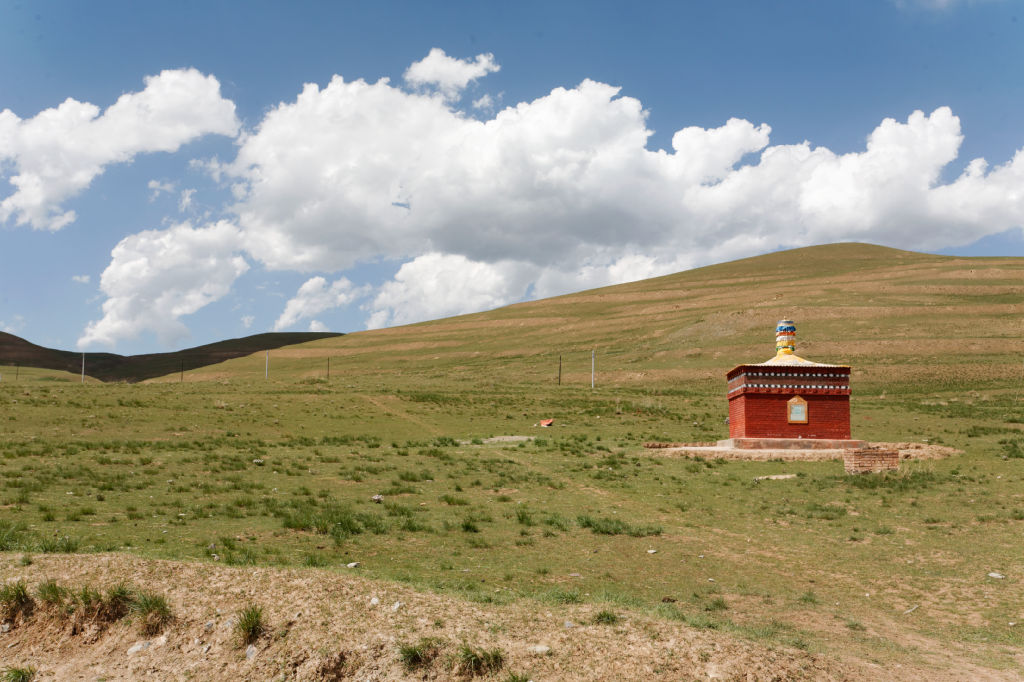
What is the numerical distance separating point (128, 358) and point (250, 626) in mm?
169044

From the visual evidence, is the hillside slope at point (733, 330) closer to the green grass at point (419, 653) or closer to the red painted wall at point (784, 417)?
the red painted wall at point (784, 417)

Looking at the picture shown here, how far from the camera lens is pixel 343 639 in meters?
7.58

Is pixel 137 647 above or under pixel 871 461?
under

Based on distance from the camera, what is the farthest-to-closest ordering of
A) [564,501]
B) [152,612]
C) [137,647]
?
[564,501]
[152,612]
[137,647]

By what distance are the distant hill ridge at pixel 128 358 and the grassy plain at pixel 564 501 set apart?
90.7 meters

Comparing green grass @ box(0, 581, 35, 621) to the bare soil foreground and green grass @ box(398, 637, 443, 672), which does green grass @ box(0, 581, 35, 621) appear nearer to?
the bare soil foreground

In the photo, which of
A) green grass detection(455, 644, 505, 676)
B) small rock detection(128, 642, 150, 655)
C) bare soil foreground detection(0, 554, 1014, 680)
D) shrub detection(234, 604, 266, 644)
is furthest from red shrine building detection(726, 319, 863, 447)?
small rock detection(128, 642, 150, 655)

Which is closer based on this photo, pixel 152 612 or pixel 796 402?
pixel 152 612

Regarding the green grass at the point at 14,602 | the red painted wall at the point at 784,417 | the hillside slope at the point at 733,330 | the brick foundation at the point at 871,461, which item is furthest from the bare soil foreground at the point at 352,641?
the hillside slope at the point at 733,330

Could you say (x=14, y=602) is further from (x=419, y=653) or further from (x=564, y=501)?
(x=564, y=501)

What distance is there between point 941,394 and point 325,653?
60541 millimetres

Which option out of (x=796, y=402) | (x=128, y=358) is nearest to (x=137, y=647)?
(x=796, y=402)

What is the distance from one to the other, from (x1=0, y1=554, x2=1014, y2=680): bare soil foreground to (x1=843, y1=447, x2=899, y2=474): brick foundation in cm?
1456

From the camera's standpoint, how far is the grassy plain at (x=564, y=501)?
10602mm
